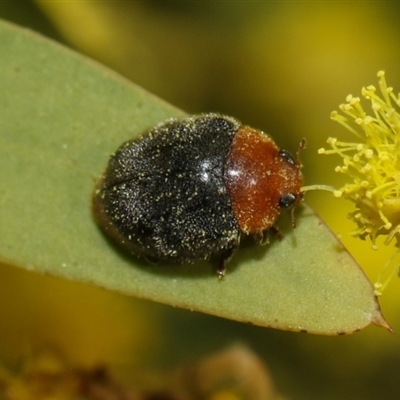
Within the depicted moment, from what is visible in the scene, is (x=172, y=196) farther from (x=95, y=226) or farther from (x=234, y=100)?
(x=234, y=100)

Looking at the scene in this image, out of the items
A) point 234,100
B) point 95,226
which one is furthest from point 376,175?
point 234,100

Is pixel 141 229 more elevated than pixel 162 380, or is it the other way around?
pixel 141 229

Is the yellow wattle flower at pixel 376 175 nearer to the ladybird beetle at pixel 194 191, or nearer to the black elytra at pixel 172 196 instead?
the ladybird beetle at pixel 194 191

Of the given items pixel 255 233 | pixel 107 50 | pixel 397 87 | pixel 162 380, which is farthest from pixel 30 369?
pixel 397 87

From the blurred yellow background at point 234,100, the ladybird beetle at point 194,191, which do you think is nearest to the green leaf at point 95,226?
the ladybird beetle at point 194,191

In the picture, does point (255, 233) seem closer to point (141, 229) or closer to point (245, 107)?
point (141, 229)

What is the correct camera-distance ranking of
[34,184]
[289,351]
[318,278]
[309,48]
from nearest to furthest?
[318,278], [34,184], [289,351], [309,48]

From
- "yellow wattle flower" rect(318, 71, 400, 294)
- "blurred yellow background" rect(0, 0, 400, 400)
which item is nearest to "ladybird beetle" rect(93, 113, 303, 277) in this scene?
"yellow wattle flower" rect(318, 71, 400, 294)
